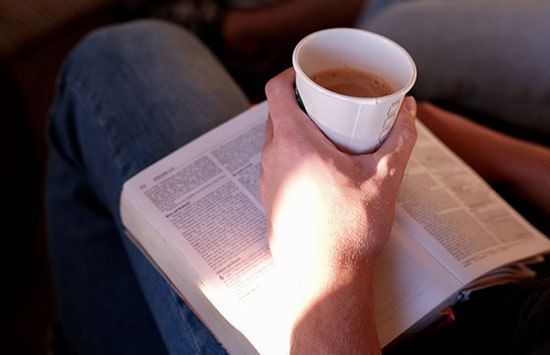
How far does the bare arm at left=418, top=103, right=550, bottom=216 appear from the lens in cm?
73

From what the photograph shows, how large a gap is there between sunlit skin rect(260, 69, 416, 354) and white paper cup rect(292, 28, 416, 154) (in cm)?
2

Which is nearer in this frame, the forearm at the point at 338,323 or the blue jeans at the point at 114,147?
the forearm at the point at 338,323

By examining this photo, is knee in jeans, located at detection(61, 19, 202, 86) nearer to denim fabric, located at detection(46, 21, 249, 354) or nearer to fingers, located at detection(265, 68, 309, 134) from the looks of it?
denim fabric, located at detection(46, 21, 249, 354)

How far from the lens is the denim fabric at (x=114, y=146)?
0.68m

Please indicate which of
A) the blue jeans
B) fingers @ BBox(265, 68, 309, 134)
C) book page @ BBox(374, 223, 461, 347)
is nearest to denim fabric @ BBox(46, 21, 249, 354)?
the blue jeans

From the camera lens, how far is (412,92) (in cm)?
93

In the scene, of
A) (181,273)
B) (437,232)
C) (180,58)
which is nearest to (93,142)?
(180,58)

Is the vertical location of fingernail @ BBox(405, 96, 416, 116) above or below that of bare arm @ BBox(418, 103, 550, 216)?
above

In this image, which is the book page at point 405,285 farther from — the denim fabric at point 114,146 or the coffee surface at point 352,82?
the denim fabric at point 114,146

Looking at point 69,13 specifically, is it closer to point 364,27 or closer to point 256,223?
point 364,27

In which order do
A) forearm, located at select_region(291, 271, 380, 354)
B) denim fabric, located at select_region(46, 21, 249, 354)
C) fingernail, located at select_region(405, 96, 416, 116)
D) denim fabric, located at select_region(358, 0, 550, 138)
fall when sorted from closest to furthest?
forearm, located at select_region(291, 271, 380, 354), fingernail, located at select_region(405, 96, 416, 116), denim fabric, located at select_region(46, 21, 249, 354), denim fabric, located at select_region(358, 0, 550, 138)

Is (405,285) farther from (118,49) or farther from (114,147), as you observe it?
(118,49)

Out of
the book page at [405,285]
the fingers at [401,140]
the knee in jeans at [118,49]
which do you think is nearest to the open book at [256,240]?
the book page at [405,285]

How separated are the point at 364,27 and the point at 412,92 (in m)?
0.24
